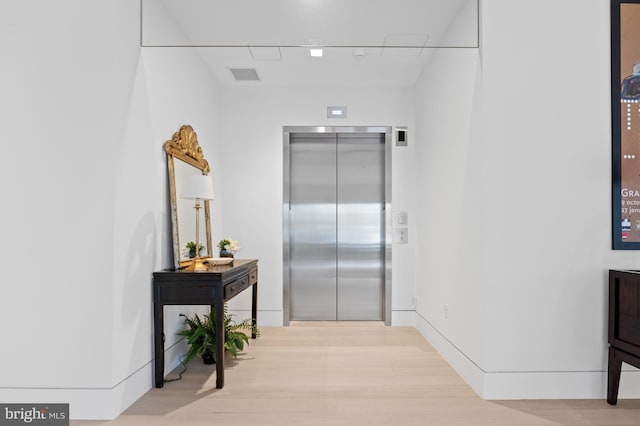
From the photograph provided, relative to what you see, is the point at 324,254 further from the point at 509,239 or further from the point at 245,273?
the point at 509,239

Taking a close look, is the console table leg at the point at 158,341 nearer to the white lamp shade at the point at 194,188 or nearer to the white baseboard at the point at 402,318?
the white lamp shade at the point at 194,188

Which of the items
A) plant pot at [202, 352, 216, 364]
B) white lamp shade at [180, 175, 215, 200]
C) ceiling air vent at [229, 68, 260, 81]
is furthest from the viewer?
ceiling air vent at [229, 68, 260, 81]

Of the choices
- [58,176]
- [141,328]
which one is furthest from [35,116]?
[141,328]

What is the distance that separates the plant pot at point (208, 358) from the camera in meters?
3.61

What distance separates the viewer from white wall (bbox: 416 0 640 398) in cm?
282

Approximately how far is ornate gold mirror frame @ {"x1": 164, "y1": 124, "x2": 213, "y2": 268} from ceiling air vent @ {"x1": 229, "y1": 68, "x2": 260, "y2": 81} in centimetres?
85

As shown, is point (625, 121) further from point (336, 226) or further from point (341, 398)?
point (336, 226)

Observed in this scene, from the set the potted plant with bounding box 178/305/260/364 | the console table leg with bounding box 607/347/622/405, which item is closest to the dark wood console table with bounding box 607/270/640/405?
the console table leg with bounding box 607/347/622/405

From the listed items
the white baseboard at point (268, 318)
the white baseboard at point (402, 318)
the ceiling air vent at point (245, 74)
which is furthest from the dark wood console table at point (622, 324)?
the ceiling air vent at point (245, 74)

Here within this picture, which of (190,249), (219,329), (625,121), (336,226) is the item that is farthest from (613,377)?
(336,226)

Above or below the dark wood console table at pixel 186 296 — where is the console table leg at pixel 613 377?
below

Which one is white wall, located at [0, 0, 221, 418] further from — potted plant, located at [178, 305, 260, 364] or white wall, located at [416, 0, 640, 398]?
white wall, located at [416, 0, 640, 398]

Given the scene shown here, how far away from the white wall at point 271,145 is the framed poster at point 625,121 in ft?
7.96

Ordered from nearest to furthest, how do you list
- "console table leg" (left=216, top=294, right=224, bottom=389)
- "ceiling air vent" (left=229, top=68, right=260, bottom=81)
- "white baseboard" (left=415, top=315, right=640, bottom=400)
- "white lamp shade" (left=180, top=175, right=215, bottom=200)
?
"white baseboard" (left=415, top=315, right=640, bottom=400) → "console table leg" (left=216, top=294, right=224, bottom=389) → "white lamp shade" (left=180, top=175, right=215, bottom=200) → "ceiling air vent" (left=229, top=68, right=260, bottom=81)
